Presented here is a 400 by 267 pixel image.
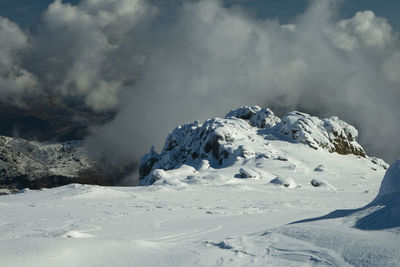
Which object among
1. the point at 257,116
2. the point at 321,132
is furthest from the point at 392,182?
the point at 257,116

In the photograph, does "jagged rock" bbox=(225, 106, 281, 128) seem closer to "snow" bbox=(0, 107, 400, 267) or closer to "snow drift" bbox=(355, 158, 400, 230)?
"snow" bbox=(0, 107, 400, 267)

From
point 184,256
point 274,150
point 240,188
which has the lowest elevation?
point 184,256

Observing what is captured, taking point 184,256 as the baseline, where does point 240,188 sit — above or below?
above

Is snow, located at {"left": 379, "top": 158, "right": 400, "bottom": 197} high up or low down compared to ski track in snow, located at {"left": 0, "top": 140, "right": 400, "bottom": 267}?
up

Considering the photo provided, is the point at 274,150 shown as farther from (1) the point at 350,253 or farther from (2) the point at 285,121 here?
(1) the point at 350,253

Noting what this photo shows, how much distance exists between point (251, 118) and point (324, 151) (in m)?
21.9

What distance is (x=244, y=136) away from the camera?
72438 mm

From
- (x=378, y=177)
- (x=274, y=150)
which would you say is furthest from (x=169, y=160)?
(x=378, y=177)

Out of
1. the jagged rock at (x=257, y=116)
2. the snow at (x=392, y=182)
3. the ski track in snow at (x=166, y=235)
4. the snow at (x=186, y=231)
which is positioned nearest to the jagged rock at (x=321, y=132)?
the jagged rock at (x=257, y=116)

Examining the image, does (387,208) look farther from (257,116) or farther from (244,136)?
(257,116)

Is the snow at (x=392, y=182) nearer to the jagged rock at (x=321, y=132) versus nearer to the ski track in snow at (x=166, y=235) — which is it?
the ski track in snow at (x=166, y=235)

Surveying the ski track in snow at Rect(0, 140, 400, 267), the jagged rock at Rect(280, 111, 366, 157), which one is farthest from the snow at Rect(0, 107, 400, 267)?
the jagged rock at Rect(280, 111, 366, 157)

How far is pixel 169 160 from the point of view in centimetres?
8244

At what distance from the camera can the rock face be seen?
68.2m
